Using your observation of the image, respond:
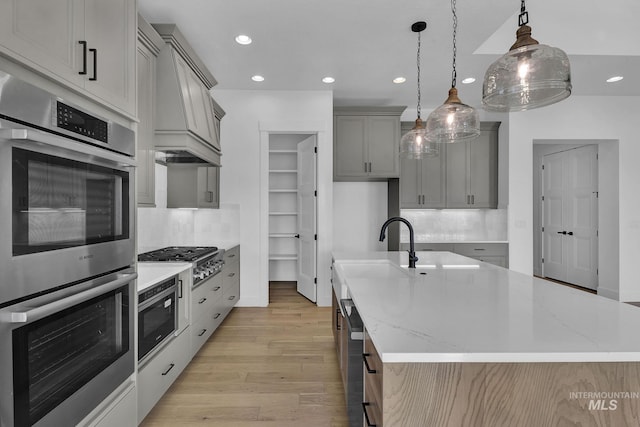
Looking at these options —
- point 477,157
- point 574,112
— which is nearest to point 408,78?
point 477,157

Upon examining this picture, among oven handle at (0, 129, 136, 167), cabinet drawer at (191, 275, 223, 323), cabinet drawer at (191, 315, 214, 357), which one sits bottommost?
cabinet drawer at (191, 315, 214, 357)

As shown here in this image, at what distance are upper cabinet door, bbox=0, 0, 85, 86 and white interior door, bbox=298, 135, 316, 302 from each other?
3.17 metres

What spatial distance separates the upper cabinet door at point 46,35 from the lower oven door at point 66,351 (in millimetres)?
777

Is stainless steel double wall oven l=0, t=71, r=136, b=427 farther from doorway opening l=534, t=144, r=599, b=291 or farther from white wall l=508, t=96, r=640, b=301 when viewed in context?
doorway opening l=534, t=144, r=599, b=291

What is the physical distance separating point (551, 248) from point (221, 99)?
20.2 ft

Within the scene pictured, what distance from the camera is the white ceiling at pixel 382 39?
255cm

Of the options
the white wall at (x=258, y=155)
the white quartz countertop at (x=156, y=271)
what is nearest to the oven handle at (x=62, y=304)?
the white quartz countertop at (x=156, y=271)

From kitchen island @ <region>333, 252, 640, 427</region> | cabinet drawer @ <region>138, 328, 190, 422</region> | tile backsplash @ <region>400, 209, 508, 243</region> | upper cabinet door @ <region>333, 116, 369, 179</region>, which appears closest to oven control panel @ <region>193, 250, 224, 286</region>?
cabinet drawer @ <region>138, 328, 190, 422</region>

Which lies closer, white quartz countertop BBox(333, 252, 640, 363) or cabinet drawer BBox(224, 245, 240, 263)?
white quartz countertop BBox(333, 252, 640, 363)

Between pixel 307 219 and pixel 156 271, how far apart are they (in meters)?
2.57

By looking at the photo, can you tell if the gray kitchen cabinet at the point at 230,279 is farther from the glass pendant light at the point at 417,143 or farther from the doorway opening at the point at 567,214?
the doorway opening at the point at 567,214

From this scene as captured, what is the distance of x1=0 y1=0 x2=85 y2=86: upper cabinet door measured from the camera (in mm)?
951

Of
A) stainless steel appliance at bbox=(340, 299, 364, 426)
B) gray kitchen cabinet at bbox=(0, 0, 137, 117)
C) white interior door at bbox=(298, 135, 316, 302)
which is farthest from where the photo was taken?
white interior door at bbox=(298, 135, 316, 302)

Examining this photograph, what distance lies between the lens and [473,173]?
4.86m
